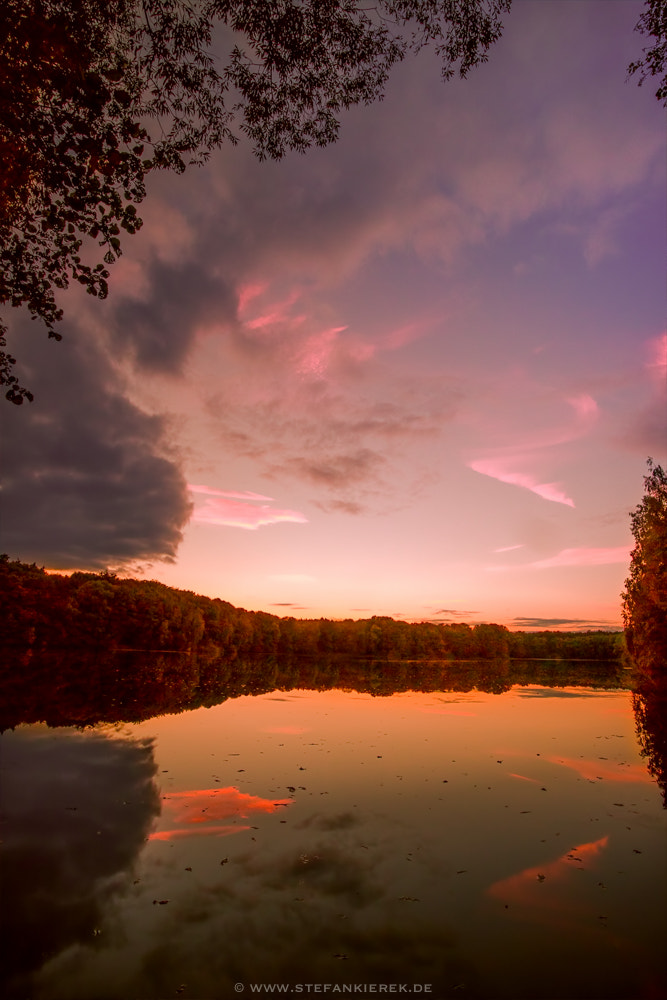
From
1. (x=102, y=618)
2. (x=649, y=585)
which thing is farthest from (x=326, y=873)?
(x=102, y=618)

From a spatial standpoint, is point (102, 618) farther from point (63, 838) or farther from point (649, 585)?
point (63, 838)

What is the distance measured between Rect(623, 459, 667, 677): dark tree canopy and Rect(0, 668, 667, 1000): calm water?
37.1 metres

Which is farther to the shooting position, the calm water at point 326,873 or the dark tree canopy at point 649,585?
the dark tree canopy at point 649,585

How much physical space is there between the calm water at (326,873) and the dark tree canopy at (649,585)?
37.1 meters

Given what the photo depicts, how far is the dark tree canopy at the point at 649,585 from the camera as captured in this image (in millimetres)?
49219

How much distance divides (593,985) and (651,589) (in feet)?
168

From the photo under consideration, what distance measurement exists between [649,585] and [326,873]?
52795mm

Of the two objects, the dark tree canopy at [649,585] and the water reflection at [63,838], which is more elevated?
the dark tree canopy at [649,585]

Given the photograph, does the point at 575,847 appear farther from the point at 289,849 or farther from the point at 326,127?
the point at 326,127

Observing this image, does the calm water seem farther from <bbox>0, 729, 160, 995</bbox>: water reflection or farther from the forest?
the forest

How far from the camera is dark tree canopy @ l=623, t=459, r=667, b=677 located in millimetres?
49219

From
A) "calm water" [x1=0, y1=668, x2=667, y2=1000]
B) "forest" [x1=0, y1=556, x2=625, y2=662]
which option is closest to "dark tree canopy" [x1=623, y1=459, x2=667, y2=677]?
"forest" [x1=0, y1=556, x2=625, y2=662]

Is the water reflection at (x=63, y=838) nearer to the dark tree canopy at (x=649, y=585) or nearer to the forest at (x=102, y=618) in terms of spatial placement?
the dark tree canopy at (x=649, y=585)

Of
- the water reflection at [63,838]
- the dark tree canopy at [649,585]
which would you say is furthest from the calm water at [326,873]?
the dark tree canopy at [649,585]
